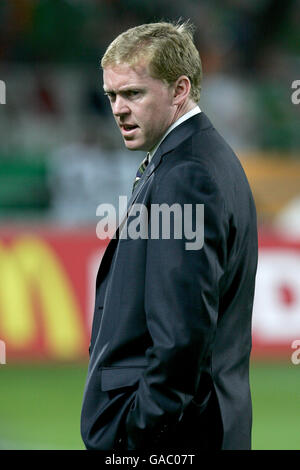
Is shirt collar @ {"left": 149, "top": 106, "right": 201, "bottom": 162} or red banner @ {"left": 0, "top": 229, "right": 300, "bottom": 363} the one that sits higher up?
shirt collar @ {"left": 149, "top": 106, "right": 201, "bottom": 162}

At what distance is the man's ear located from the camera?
241cm

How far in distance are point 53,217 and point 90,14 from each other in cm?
388

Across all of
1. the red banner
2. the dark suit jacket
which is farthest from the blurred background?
the dark suit jacket

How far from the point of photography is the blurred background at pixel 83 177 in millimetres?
7312

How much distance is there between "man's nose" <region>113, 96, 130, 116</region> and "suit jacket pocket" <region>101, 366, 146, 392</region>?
656 mm

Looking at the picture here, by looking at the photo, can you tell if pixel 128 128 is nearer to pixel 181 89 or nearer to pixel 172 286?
pixel 181 89

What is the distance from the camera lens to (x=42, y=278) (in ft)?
26.0

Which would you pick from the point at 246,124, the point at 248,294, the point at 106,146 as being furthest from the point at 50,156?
the point at 248,294

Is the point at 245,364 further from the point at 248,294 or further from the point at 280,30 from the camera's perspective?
the point at 280,30

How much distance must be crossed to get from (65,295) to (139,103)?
18.8ft

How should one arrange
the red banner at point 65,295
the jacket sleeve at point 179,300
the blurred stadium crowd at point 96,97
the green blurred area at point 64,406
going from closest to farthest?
the jacket sleeve at point 179,300
the green blurred area at point 64,406
the red banner at point 65,295
the blurred stadium crowd at point 96,97

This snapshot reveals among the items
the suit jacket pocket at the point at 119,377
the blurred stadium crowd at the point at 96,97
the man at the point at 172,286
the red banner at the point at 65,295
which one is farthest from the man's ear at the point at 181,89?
the blurred stadium crowd at the point at 96,97

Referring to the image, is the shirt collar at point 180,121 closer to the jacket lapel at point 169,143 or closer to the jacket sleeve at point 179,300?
the jacket lapel at point 169,143

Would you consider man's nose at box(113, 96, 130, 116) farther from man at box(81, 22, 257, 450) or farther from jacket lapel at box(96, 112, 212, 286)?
jacket lapel at box(96, 112, 212, 286)
